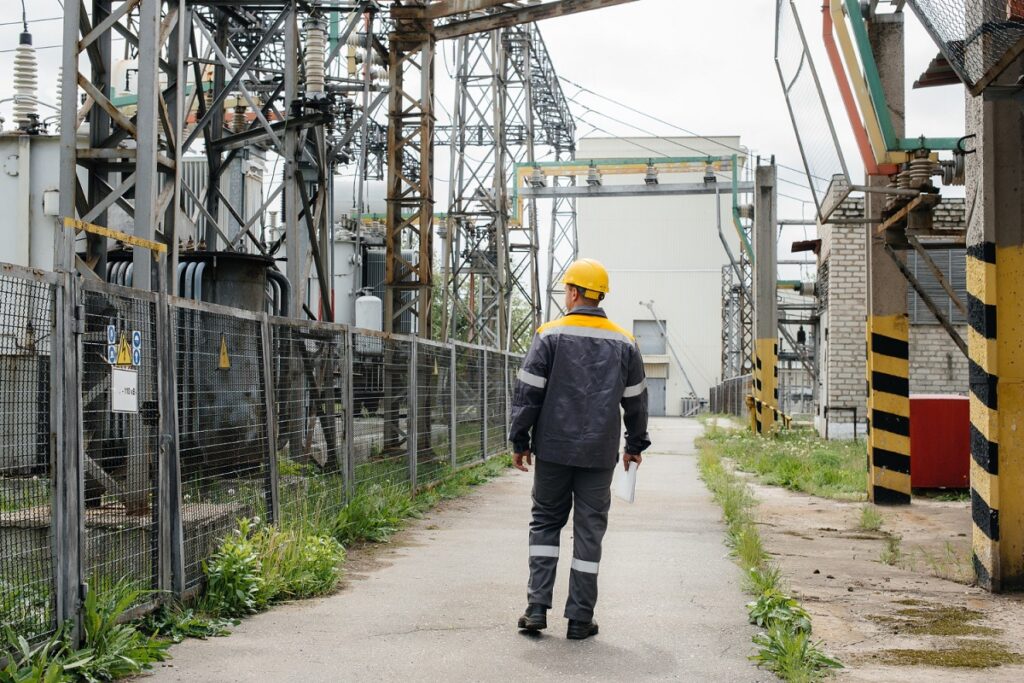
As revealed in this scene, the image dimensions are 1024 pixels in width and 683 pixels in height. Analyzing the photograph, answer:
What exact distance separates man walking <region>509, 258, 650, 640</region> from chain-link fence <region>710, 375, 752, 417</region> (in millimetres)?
28903

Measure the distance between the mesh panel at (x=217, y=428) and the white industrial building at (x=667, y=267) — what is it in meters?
61.5

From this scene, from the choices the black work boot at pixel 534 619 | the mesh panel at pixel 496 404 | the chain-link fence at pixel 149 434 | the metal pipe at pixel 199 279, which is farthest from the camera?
the mesh panel at pixel 496 404

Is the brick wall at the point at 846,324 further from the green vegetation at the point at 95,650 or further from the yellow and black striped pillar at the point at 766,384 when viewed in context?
the green vegetation at the point at 95,650

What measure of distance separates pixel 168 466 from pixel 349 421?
3511mm

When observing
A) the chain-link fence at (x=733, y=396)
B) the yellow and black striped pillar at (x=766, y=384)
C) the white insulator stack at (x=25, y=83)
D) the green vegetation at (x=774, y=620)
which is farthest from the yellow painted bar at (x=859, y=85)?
the chain-link fence at (x=733, y=396)

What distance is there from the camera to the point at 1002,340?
747 centimetres

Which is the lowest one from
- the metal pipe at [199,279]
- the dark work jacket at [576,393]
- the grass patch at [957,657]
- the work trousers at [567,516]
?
the grass patch at [957,657]

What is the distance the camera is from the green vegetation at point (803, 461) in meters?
14.4

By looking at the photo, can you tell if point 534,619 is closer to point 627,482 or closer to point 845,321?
point 627,482

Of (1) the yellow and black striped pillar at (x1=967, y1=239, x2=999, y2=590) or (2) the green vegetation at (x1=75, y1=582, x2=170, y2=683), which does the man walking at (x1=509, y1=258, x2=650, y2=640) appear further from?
(1) the yellow and black striped pillar at (x1=967, y1=239, x2=999, y2=590)

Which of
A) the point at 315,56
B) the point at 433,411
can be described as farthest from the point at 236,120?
the point at 433,411

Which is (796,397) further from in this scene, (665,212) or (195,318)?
A: (195,318)

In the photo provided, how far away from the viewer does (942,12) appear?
668 cm

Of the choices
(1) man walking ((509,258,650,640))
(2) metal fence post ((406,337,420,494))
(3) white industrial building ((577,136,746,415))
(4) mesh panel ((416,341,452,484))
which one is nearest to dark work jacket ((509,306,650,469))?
(1) man walking ((509,258,650,640))
